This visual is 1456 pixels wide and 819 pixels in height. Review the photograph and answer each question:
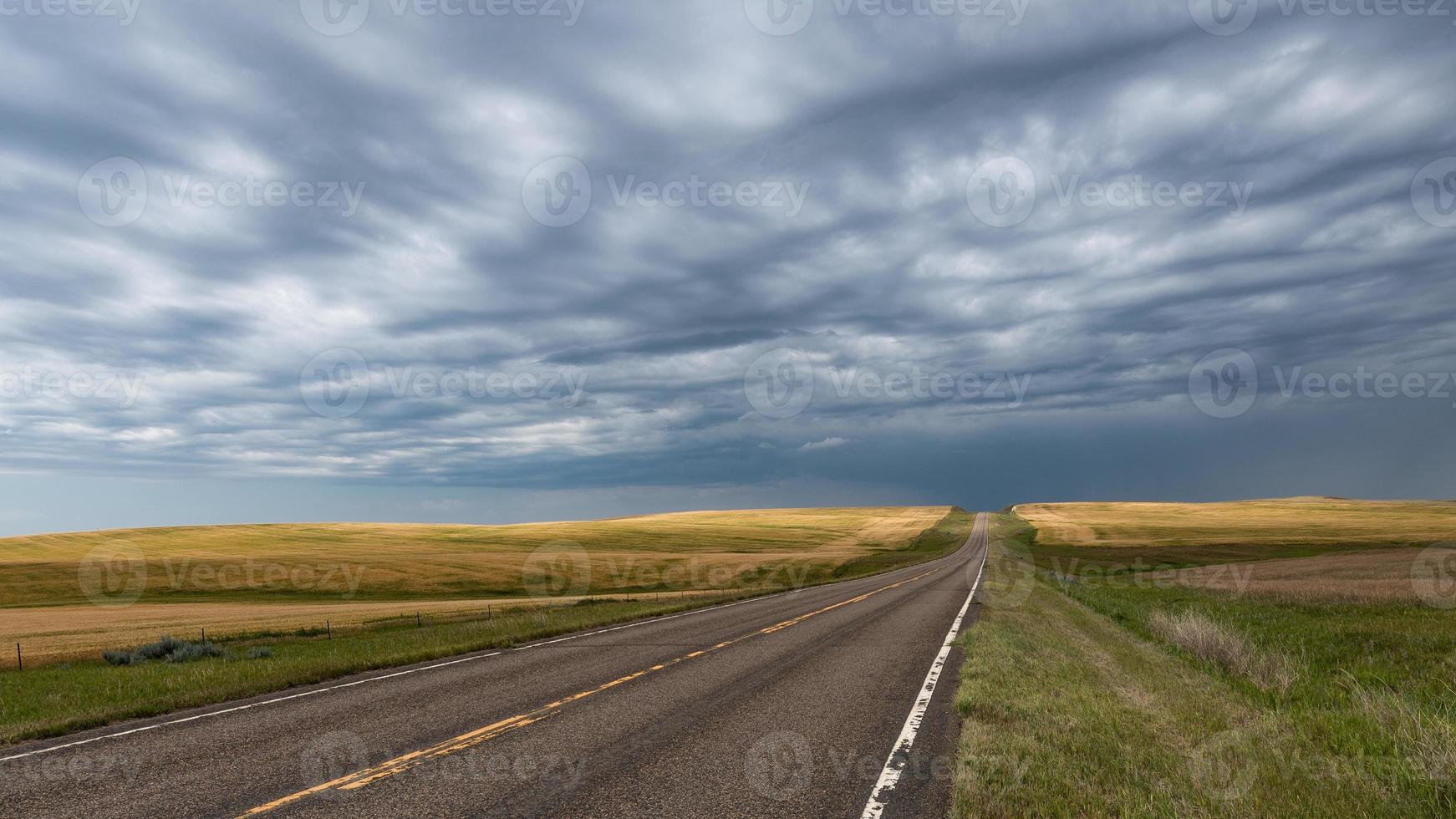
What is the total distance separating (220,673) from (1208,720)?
57.6ft

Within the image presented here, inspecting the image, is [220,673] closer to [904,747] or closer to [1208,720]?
[904,747]

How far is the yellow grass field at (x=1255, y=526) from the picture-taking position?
77250mm

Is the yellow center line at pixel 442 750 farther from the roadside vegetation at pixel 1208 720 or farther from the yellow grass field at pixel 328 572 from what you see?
the yellow grass field at pixel 328 572

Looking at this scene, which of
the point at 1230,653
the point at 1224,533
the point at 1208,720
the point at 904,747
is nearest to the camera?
the point at 904,747

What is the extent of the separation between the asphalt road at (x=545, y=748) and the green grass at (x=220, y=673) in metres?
0.77

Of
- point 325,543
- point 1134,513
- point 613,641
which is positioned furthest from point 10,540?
point 1134,513

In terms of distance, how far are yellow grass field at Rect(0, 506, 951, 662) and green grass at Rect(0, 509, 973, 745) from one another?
28.7 ft

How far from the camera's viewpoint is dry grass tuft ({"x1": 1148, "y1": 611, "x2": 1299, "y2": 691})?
1259cm

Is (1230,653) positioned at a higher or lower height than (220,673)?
lower

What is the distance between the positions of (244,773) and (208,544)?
9986cm

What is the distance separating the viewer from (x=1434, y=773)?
6969 millimetres

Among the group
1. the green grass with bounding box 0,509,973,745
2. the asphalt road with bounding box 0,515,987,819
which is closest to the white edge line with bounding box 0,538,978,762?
the asphalt road with bounding box 0,515,987,819

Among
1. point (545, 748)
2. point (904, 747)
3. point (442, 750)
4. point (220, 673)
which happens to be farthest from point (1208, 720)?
point (220, 673)

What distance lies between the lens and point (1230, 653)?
1423 cm
